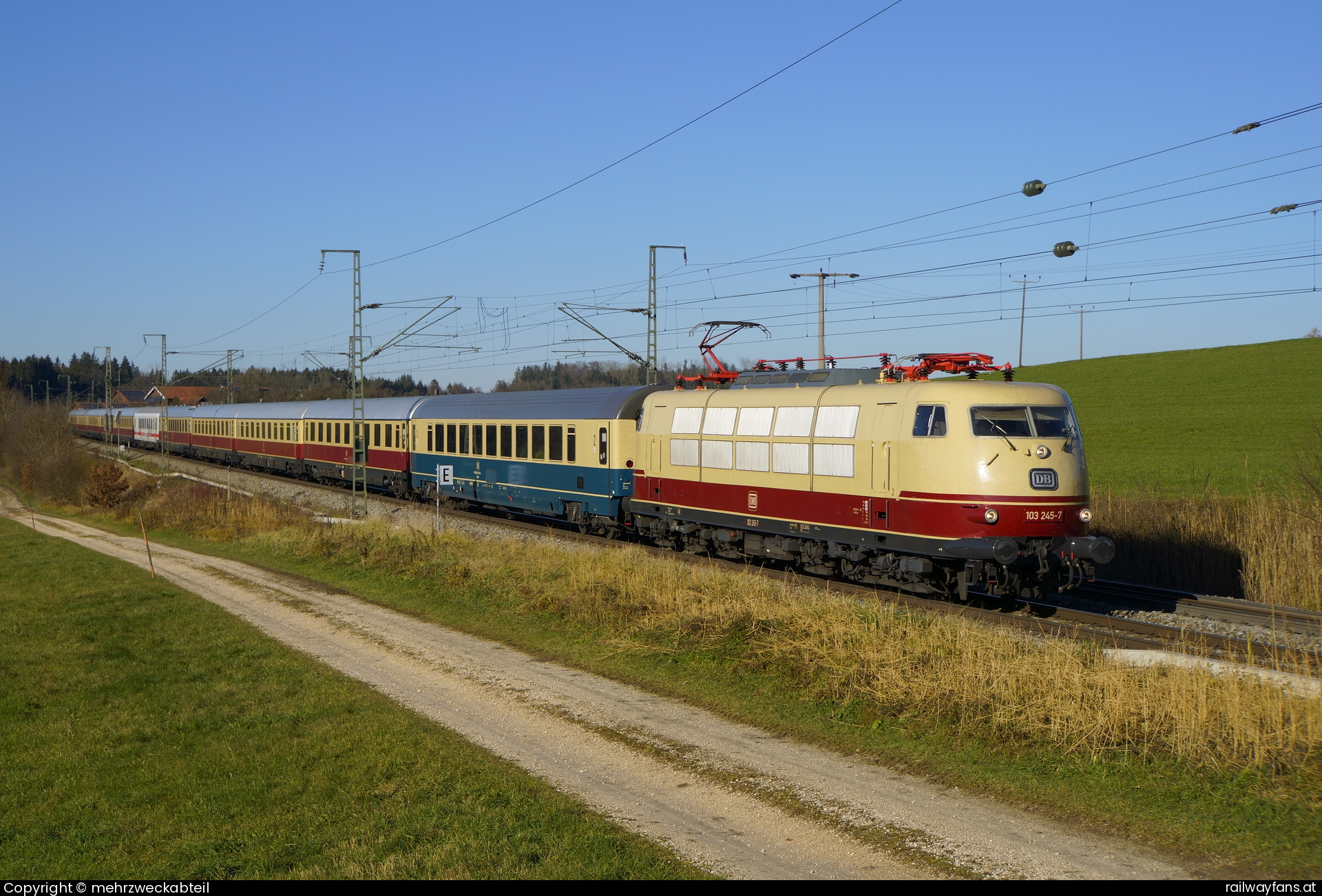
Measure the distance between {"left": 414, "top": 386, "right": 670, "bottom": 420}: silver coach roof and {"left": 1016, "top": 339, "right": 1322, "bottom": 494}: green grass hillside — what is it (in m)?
12.7

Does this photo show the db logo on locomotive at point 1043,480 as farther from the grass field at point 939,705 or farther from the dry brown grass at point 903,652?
the grass field at point 939,705

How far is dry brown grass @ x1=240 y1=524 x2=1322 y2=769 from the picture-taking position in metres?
8.66

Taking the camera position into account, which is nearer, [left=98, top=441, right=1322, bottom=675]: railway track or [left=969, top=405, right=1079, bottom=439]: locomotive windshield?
[left=98, top=441, right=1322, bottom=675]: railway track

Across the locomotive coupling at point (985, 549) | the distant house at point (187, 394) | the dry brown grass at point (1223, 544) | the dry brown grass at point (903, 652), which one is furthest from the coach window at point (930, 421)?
the distant house at point (187, 394)

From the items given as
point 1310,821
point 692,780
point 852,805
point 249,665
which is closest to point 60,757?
point 249,665

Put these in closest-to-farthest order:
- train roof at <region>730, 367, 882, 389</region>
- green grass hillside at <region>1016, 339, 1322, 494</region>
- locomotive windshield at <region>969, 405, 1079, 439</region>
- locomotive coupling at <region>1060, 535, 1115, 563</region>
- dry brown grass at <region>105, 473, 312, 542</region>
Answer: locomotive coupling at <region>1060, 535, 1115, 563</region>
locomotive windshield at <region>969, 405, 1079, 439</region>
train roof at <region>730, 367, 882, 389</region>
dry brown grass at <region>105, 473, 312, 542</region>
green grass hillside at <region>1016, 339, 1322, 494</region>

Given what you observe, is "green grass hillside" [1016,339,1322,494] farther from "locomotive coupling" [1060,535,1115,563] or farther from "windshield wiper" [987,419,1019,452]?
"windshield wiper" [987,419,1019,452]

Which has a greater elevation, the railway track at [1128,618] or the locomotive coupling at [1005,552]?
the locomotive coupling at [1005,552]

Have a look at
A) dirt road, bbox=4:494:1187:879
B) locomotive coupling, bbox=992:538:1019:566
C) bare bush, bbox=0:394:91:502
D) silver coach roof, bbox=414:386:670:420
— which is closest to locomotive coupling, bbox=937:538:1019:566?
locomotive coupling, bbox=992:538:1019:566

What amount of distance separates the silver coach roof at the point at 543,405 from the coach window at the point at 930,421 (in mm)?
9616

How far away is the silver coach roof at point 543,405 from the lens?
26094 mm

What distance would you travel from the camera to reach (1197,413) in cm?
5153

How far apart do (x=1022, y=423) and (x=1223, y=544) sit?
737cm

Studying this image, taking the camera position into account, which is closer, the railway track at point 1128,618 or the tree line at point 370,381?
the railway track at point 1128,618
